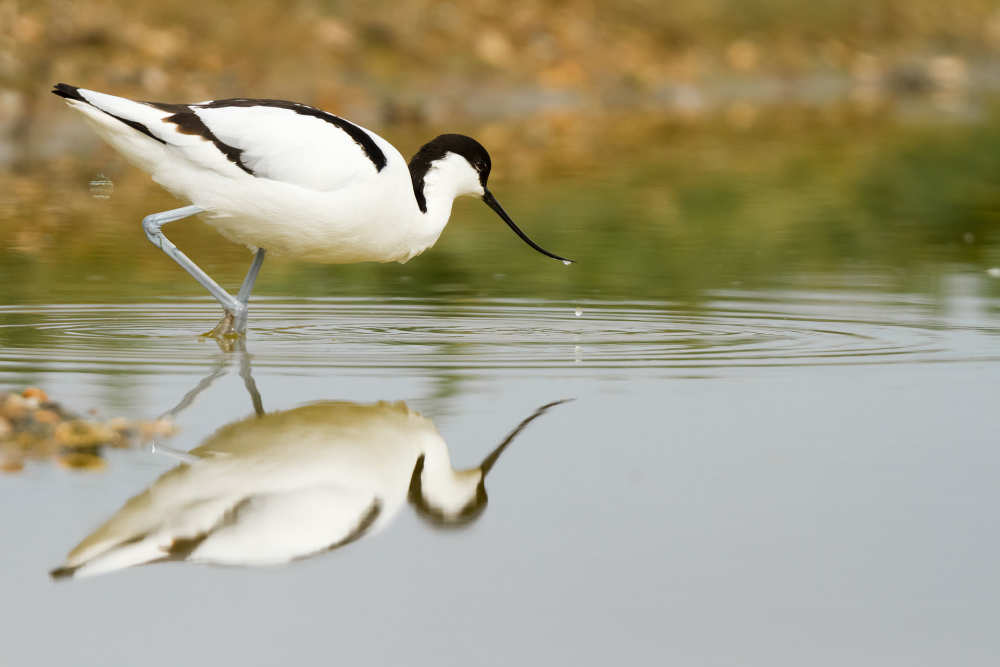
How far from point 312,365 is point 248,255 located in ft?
14.6

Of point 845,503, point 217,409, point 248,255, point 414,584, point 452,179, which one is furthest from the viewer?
point 248,255

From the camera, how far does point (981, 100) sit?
90.0 ft

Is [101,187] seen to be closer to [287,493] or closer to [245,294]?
[245,294]

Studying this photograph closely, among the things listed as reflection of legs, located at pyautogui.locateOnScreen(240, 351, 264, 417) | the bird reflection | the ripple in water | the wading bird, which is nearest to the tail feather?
the wading bird

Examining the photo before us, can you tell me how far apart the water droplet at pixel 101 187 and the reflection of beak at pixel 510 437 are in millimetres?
9062

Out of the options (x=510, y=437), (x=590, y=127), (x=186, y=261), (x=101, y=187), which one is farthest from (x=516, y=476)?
(x=590, y=127)

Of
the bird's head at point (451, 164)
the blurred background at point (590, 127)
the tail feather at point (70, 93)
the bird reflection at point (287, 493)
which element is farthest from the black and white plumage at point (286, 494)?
the blurred background at point (590, 127)

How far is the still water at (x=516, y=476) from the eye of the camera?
3.91m

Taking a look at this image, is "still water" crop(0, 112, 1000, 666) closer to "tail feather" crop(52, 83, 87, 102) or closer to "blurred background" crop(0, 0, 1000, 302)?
"blurred background" crop(0, 0, 1000, 302)

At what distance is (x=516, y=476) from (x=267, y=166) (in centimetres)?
280

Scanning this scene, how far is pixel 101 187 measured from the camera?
15375 millimetres

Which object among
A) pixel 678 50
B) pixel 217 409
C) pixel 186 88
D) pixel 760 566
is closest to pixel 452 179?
pixel 217 409

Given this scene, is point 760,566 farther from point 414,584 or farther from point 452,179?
point 452,179

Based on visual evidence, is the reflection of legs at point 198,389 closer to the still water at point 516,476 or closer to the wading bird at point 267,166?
the still water at point 516,476
